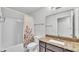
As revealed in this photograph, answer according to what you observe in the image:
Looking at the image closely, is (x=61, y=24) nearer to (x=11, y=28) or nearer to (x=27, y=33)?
(x=27, y=33)

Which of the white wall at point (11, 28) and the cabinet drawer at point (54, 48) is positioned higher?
the white wall at point (11, 28)

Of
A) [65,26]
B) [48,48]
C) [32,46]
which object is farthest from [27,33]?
[65,26]

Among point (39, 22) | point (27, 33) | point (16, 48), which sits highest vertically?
point (39, 22)

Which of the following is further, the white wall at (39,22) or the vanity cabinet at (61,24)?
the white wall at (39,22)

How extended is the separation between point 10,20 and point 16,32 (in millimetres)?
141

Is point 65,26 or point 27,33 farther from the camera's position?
point 27,33

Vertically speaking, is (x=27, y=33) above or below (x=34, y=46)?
above

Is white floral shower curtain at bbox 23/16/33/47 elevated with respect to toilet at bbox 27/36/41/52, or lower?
elevated

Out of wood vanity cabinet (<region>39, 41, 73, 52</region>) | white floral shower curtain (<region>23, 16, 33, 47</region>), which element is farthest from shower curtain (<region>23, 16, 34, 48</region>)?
wood vanity cabinet (<region>39, 41, 73, 52</region>)

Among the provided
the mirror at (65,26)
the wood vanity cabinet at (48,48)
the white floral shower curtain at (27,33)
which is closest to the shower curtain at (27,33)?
the white floral shower curtain at (27,33)

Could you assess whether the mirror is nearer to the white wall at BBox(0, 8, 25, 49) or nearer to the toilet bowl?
the toilet bowl

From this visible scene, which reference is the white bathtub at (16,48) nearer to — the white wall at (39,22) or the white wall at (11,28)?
the white wall at (11,28)

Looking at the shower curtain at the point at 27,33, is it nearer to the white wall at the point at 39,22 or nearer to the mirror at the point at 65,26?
the white wall at the point at 39,22
